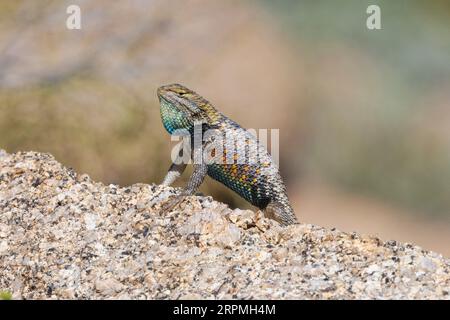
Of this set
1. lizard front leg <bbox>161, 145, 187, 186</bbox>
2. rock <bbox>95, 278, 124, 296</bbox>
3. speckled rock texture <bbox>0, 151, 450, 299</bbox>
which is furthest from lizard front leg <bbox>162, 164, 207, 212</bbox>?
rock <bbox>95, 278, 124, 296</bbox>

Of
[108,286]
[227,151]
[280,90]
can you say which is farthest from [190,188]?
[280,90]

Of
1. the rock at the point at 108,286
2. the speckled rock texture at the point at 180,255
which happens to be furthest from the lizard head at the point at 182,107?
the rock at the point at 108,286

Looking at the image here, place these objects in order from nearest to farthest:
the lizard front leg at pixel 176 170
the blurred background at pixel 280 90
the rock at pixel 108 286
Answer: the rock at pixel 108 286
the lizard front leg at pixel 176 170
the blurred background at pixel 280 90

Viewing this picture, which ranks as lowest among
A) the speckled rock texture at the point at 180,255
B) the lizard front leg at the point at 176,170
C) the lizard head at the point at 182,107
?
the speckled rock texture at the point at 180,255

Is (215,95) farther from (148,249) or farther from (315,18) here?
(148,249)

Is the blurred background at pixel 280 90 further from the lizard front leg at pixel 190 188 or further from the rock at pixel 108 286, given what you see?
the rock at pixel 108 286
